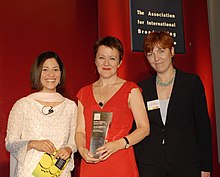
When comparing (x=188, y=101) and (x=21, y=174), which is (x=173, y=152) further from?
(x=21, y=174)

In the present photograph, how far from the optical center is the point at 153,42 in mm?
2254

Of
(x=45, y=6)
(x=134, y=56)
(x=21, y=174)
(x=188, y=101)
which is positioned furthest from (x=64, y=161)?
(x=45, y=6)

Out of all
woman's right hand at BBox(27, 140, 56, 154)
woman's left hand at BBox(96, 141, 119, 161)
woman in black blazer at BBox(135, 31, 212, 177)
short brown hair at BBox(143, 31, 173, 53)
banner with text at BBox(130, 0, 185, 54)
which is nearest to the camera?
woman's left hand at BBox(96, 141, 119, 161)

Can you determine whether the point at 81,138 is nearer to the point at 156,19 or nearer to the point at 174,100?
the point at 174,100

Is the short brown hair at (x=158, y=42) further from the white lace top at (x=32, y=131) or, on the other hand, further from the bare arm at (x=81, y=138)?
the white lace top at (x=32, y=131)

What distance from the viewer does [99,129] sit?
73.8 inches

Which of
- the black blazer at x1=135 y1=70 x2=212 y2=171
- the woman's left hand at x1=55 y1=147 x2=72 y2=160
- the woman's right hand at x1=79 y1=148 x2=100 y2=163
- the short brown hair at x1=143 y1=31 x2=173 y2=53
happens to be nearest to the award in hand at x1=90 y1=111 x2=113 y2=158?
the woman's right hand at x1=79 y1=148 x2=100 y2=163

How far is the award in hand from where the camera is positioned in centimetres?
186

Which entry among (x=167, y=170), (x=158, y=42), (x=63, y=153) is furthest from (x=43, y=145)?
(x=158, y=42)

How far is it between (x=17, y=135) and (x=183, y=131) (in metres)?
1.12

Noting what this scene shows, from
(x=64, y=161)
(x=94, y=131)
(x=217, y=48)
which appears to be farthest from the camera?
(x=217, y=48)

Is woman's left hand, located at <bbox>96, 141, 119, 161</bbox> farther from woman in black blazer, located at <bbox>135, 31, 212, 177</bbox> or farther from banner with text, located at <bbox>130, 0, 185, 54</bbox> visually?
banner with text, located at <bbox>130, 0, 185, 54</bbox>

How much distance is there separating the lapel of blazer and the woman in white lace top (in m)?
0.67

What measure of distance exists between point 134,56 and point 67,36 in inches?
28.4
